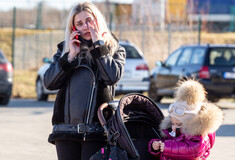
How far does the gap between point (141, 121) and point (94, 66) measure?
552mm

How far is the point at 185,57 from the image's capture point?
14797mm

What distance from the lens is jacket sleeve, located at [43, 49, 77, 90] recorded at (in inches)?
159

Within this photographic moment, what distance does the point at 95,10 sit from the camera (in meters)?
4.16

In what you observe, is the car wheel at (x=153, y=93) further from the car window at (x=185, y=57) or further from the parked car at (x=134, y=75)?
the car window at (x=185, y=57)

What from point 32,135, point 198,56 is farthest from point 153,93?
point 32,135

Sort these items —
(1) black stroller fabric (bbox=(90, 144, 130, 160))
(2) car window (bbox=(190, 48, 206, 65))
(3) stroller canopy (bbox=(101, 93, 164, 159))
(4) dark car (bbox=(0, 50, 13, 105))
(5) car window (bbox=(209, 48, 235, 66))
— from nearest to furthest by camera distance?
(1) black stroller fabric (bbox=(90, 144, 130, 160)) < (3) stroller canopy (bbox=(101, 93, 164, 159)) < (5) car window (bbox=(209, 48, 235, 66)) < (2) car window (bbox=(190, 48, 206, 65)) < (4) dark car (bbox=(0, 50, 13, 105))

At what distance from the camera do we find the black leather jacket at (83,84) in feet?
13.1

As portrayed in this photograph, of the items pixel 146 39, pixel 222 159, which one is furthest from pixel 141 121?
pixel 146 39

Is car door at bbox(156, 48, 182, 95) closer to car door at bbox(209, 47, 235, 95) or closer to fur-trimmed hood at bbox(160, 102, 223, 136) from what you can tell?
car door at bbox(209, 47, 235, 95)

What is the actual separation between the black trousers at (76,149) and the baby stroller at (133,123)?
0.56ft

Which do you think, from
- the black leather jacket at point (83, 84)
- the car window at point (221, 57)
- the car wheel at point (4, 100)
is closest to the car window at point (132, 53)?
the car window at point (221, 57)

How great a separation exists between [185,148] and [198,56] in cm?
1033

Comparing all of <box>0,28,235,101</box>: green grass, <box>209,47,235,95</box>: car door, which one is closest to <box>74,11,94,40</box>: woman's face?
<box>209,47,235,95</box>: car door

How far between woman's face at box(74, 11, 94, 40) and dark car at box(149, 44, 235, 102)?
967 cm
